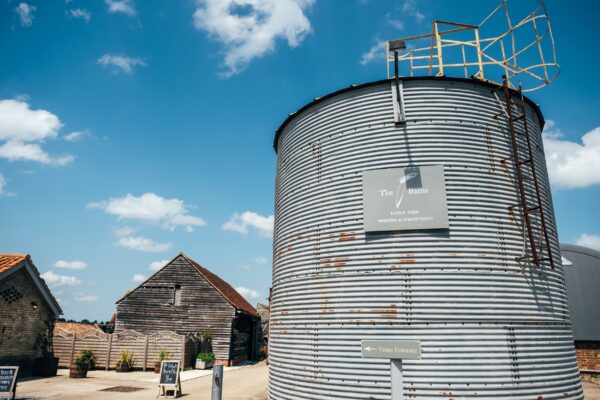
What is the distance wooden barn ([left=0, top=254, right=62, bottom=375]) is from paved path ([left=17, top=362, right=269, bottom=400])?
5.71 ft

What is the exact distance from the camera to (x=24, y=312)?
1836 cm

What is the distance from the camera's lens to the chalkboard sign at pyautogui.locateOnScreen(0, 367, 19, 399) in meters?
11.4

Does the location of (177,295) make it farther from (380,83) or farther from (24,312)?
(380,83)

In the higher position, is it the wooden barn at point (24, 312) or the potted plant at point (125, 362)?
the wooden barn at point (24, 312)

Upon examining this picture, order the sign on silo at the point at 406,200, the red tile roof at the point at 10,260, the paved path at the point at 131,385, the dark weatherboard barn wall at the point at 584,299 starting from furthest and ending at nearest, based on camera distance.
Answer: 1. the dark weatherboard barn wall at the point at 584,299
2. the red tile roof at the point at 10,260
3. the paved path at the point at 131,385
4. the sign on silo at the point at 406,200

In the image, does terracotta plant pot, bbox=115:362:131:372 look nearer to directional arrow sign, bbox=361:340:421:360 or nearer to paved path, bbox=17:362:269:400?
paved path, bbox=17:362:269:400

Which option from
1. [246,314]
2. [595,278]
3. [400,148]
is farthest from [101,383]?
[595,278]

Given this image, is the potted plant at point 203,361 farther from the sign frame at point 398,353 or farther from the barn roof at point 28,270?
the sign frame at point 398,353

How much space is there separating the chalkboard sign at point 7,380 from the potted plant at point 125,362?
10.1 metres

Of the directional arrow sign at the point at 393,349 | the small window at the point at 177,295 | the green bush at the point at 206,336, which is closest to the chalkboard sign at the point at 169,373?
the directional arrow sign at the point at 393,349

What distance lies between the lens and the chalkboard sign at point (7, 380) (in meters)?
11.4

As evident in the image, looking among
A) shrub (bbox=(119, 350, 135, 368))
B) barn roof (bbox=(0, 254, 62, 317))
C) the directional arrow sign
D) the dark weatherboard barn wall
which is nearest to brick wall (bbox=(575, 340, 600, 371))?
the dark weatherboard barn wall

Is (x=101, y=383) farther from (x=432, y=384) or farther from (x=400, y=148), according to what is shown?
(x=400, y=148)

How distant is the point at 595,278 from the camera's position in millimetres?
23172
